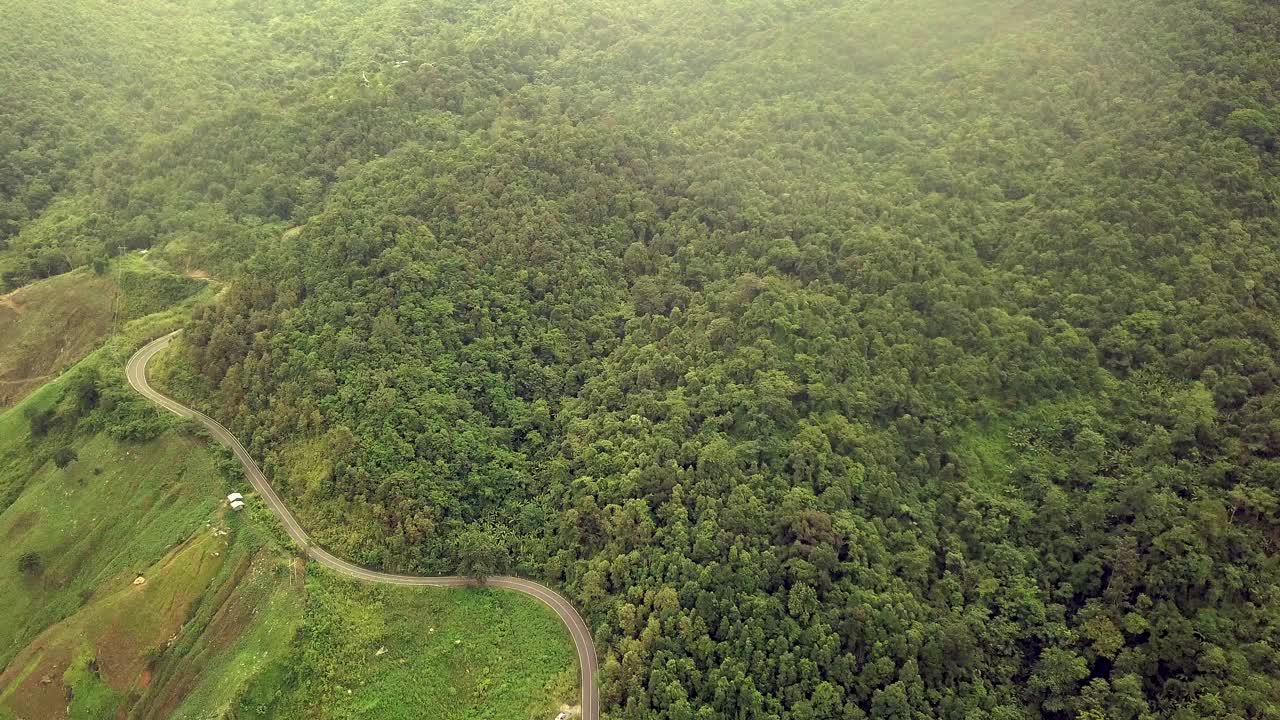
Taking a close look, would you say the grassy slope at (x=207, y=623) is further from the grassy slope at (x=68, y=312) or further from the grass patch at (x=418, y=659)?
the grassy slope at (x=68, y=312)

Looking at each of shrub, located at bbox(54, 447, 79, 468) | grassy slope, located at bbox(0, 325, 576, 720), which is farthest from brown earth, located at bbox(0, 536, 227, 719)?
shrub, located at bbox(54, 447, 79, 468)

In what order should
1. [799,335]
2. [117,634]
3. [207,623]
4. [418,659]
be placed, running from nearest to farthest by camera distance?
[117,634], [207,623], [418,659], [799,335]

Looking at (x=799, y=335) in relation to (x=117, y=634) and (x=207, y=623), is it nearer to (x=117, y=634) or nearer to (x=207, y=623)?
(x=207, y=623)

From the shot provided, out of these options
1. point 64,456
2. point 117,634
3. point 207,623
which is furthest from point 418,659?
point 64,456

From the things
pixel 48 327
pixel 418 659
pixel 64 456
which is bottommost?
pixel 418 659

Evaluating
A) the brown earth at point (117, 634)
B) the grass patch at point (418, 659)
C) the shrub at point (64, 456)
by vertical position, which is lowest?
the grass patch at point (418, 659)

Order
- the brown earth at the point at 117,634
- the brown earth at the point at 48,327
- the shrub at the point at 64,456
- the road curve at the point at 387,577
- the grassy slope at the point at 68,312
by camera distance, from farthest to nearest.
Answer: the grassy slope at the point at 68,312 < the brown earth at the point at 48,327 < the shrub at the point at 64,456 < the road curve at the point at 387,577 < the brown earth at the point at 117,634

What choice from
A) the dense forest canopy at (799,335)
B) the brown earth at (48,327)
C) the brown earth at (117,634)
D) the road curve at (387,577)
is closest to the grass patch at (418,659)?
the road curve at (387,577)
